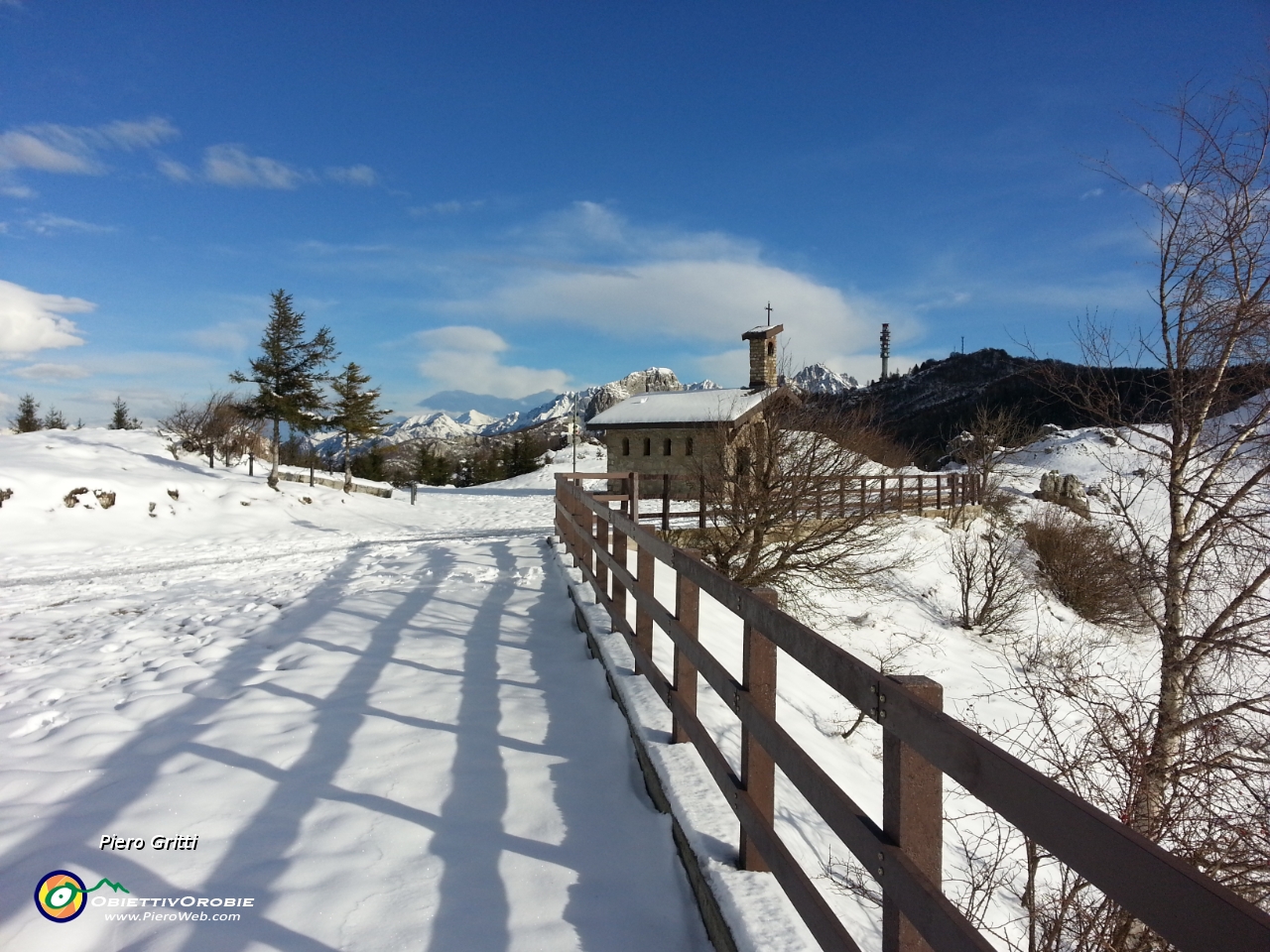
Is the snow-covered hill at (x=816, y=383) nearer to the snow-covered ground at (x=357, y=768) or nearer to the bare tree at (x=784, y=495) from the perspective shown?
the bare tree at (x=784, y=495)

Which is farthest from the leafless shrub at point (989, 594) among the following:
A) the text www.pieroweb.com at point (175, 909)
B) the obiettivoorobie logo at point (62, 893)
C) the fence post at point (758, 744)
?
the obiettivoorobie logo at point (62, 893)

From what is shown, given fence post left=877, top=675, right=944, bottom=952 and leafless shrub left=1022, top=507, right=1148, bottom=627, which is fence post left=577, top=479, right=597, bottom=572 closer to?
fence post left=877, top=675, right=944, bottom=952

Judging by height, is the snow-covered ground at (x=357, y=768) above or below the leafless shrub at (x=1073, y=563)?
above

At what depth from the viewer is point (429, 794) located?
3.36 meters

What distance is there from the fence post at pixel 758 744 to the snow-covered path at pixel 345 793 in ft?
1.23

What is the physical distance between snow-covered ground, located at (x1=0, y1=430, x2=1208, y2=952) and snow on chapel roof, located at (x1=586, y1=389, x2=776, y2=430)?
70.1 feet

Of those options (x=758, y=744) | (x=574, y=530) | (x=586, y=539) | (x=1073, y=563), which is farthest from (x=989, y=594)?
(x=758, y=744)

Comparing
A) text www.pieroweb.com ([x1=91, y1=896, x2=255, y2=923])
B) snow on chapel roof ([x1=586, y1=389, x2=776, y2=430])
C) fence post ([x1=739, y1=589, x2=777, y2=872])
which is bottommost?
text www.pieroweb.com ([x1=91, y1=896, x2=255, y2=923])

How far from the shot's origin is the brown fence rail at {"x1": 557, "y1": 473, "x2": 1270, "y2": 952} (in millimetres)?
987

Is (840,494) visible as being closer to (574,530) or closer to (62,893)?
(574,530)

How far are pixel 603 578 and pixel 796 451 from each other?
4.64 m

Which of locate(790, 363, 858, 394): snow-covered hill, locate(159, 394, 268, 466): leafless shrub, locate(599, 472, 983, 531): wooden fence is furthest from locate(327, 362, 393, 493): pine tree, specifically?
locate(790, 363, 858, 394): snow-covered hill

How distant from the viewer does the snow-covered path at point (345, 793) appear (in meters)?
2.51

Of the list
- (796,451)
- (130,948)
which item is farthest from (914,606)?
(130,948)
